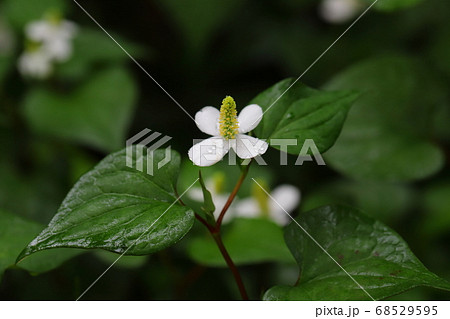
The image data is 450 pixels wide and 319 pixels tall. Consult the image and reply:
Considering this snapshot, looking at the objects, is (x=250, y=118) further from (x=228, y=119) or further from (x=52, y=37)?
(x=52, y=37)

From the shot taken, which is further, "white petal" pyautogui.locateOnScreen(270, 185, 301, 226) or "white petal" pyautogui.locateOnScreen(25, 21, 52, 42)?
"white petal" pyautogui.locateOnScreen(25, 21, 52, 42)

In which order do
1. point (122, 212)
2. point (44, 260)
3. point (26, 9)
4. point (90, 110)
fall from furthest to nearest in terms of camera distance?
point (26, 9), point (90, 110), point (44, 260), point (122, 212)

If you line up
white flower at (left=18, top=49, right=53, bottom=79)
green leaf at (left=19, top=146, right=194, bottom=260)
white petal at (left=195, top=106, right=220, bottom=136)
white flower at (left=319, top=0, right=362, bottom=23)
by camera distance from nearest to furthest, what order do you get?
1. green leaf at (left=19, top=146, right=194, bottom=260)
2. white petal at (left=195, top=106, right=220, bottom=136)
3. white flower at (left=18, top=49, right=53, bottom=79)
4. white flower at (left=319, top=0, right=362, bottom=23)

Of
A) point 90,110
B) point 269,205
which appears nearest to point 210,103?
point 90,110

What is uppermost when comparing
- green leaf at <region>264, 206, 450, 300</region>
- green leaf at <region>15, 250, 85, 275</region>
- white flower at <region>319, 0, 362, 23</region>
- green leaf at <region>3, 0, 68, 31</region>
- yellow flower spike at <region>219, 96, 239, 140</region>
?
green leaf at <region>3, 0, 68, 31</region>

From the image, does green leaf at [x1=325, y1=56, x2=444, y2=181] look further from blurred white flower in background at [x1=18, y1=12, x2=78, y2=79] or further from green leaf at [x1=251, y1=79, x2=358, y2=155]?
blurred white flower in background at [x1=18, y1=12, x2=78, y2=79]

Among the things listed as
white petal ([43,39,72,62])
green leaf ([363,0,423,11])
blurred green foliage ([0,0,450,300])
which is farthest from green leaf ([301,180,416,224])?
white petal ([43,39,72,62])

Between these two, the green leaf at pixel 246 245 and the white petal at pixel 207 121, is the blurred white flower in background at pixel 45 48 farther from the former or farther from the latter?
the white petal at pixel 207 121

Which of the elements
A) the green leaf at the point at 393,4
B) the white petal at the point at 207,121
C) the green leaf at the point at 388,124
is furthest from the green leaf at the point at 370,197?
the white petal at the point at 207,121
